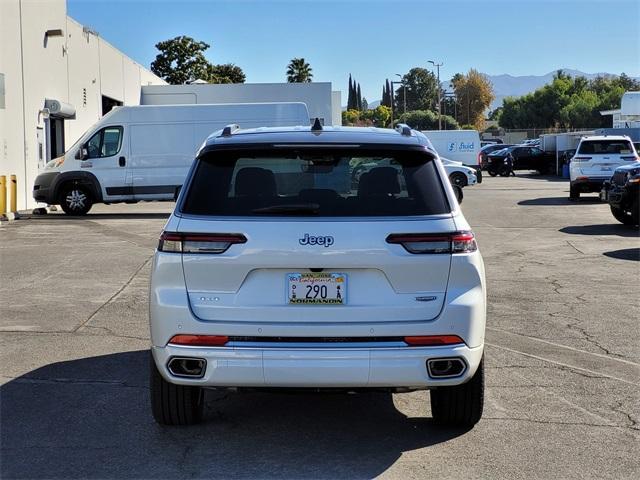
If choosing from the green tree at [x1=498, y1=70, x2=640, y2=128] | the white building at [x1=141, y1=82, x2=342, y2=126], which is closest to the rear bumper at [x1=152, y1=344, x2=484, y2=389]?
the white building at [x1=141, y1=82, x2=342, y2=126]

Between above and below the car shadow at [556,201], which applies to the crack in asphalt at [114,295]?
below

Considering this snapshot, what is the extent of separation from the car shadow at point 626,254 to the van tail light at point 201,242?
9962mm

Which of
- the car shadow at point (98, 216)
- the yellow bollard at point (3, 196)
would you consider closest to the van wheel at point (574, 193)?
the car shadow at point (98, 216)

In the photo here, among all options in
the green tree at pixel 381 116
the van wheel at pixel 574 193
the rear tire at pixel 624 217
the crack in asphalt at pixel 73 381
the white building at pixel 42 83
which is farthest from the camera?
the green tree at pixel 381 116

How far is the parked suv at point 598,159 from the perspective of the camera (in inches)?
953

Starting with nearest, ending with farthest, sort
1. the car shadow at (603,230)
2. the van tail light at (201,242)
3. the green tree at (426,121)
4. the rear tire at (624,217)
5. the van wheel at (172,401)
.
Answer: the van tail light at (201,242)
the van wheel at (172,401)
the car shadow at (603,230)
the rear tire at (624,217)
the green tree at (426,121)

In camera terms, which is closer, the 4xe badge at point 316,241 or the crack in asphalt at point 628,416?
the 4xe badge at point 316,241

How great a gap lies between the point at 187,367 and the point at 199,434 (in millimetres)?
693

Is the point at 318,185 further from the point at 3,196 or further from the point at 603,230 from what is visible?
the point at 3,196

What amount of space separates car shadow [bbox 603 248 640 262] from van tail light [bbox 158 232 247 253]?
996cm

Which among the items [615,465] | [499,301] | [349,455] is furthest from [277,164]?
[499,301]

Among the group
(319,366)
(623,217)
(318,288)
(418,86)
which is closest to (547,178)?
(623,217)

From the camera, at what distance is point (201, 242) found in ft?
15.0

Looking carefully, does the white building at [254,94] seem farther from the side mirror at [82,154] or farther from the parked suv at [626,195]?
the parked suv at [626,195]
